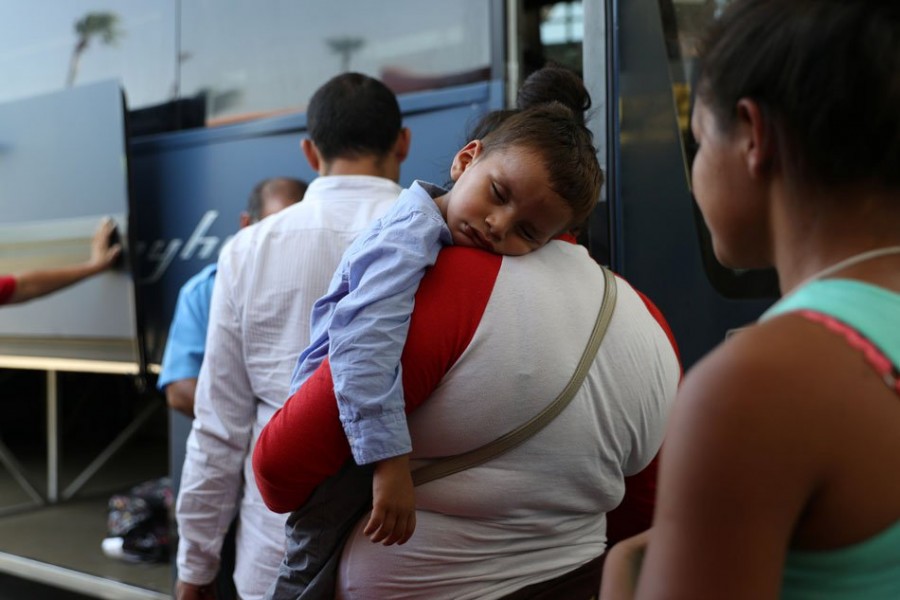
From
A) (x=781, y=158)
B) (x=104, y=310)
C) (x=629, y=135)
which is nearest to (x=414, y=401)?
(x=781, y=158)

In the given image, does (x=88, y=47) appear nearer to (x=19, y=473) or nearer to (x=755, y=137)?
(x=19, y=473)

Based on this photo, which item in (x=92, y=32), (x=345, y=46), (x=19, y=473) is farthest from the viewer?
(x=19, y=473)

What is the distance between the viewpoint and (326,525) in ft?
4.07

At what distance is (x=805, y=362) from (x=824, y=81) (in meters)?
0.20

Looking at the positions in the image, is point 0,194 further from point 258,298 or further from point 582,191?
point 582,191

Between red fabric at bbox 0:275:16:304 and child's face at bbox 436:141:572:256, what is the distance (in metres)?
2.27

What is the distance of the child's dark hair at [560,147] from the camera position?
1284mm

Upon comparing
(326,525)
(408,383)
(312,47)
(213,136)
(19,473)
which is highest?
(312,47)

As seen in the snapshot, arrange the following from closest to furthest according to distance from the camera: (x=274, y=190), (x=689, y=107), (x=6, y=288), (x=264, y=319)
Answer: (x=264, y=319), (x=689, y=107), (x=274, y=190), (x=6, y=288)

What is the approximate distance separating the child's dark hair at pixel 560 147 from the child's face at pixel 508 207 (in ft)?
0.04

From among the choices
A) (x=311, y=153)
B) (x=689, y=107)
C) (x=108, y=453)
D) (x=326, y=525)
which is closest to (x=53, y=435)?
(x=108, y=453)

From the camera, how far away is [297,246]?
169cm

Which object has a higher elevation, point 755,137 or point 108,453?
point 755,137

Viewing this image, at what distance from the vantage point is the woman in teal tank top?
626 mm
